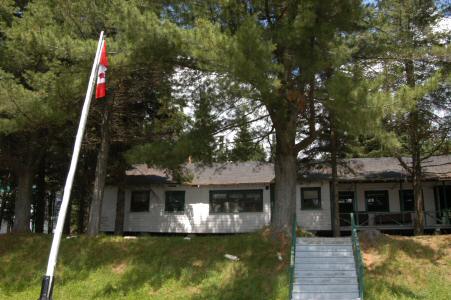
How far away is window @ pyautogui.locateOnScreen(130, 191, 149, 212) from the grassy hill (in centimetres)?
934

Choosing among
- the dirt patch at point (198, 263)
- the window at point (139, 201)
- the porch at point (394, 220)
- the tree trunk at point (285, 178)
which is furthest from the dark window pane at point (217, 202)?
the dirt patch at point (198, 263)

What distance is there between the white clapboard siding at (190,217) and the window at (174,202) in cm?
19

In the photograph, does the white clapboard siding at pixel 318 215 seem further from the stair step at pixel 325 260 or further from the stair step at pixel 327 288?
the stair step at pixel 327 288

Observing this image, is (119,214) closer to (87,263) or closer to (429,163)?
(87,263)

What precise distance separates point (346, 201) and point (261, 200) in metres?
4.65

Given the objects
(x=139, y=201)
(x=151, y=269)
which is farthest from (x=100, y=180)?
(x=139, y=201)

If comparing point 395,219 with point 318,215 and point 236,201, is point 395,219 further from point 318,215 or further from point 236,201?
point 236,201

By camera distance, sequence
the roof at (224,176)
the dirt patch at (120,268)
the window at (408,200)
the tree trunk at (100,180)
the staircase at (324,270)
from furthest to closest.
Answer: the window at (408,200) → the roof at (224,176) → the tree trunk at (100,180) → the dirt patch at (120,268) → the staircase at (324,270)

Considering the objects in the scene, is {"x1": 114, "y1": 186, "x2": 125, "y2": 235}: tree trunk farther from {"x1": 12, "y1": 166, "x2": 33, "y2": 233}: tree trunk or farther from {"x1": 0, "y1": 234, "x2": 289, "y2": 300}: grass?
{"x1": 0, "y1": 234, "x2": 289, "y2": 300}: grass

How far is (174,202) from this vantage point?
84.6ft

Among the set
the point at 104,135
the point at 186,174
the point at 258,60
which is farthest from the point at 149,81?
the point at 258,60

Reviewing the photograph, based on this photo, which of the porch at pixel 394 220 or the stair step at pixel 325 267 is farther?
the porch at pixel 394 220

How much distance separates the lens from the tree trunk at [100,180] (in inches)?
693

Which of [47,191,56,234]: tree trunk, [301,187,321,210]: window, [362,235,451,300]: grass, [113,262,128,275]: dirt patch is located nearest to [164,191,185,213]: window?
[301,187,321,210]: window
